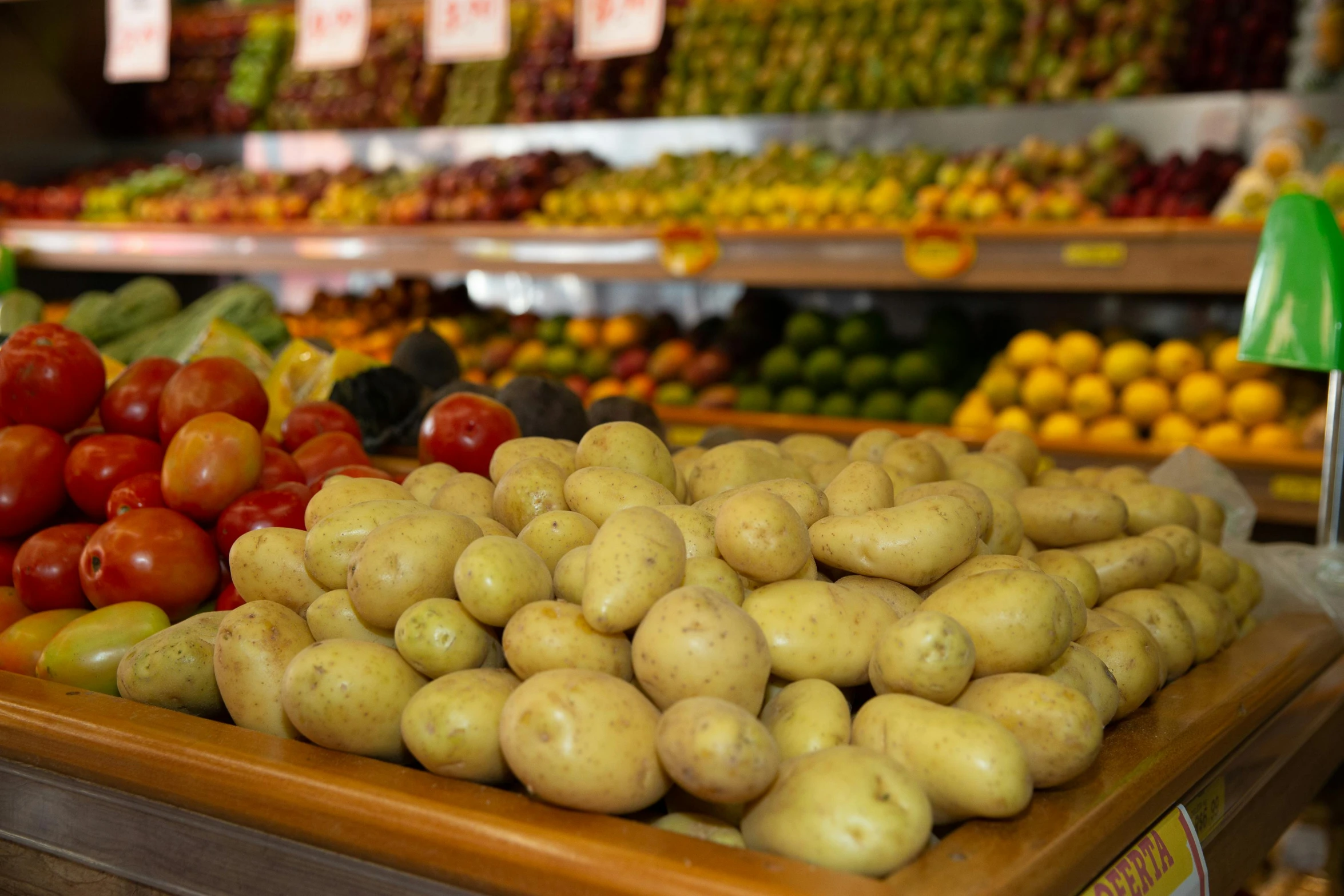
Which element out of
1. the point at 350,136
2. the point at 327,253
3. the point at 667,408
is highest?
the point at 350,136

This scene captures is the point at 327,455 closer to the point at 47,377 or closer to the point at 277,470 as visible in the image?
the point at 277,470

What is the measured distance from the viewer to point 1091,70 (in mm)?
3861

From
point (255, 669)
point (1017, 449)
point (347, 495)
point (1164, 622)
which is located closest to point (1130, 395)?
point (1017, 449)

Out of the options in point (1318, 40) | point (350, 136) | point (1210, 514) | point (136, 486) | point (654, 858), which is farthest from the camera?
point (350, 136)

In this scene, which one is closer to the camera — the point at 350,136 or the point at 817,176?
the point at 817,176

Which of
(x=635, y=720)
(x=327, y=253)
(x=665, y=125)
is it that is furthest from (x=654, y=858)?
(x=665, y=125)

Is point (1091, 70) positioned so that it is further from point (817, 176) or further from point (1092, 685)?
point (1092, 685)

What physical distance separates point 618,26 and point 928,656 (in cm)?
319

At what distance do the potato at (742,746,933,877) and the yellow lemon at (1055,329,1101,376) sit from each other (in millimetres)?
2745

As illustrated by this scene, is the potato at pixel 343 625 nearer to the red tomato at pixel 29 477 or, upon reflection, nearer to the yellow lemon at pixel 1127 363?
the red tomato at pixel 29 477

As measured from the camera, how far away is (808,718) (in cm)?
114

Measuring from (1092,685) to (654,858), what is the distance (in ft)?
1.92

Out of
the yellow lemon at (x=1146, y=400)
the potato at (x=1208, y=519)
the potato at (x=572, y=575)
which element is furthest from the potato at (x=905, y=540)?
the yellow lemon at (x=1146, y=400)

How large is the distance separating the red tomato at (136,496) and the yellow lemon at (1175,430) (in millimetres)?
2661
